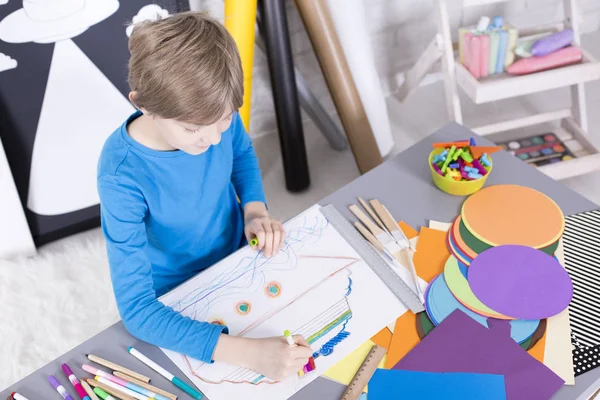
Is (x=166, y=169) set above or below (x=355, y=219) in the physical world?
above

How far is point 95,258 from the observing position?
191 cm

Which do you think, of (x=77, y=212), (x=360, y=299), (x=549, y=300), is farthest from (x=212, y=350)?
(x=77, y=212)

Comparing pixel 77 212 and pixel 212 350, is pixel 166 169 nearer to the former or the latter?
pixel 212 350

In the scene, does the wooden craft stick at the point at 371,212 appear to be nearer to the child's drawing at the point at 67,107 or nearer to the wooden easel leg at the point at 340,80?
the wooden easel leg at the point at 340,80

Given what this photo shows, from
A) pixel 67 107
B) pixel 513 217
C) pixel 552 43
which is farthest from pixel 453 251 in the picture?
pixel 67 107

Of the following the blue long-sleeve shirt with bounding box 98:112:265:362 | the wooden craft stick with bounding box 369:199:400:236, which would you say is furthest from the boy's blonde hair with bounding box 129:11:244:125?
the wooden craft stick with bounding box 369:199:400:236

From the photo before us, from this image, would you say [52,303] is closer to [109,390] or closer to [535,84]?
[109,390]

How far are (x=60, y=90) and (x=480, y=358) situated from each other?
1.36m

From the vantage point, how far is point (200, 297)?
99cm

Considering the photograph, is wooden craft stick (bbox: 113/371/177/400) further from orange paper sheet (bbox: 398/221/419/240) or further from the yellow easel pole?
the yellow easel pole

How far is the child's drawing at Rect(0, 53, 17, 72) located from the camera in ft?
5.26

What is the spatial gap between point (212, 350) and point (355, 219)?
37 cm

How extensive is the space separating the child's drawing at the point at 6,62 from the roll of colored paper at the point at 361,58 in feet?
3.01

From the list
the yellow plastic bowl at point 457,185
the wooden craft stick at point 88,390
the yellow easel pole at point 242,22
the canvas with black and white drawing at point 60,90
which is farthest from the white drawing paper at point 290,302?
the canvas with black and white drawing at point 60,90
